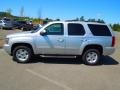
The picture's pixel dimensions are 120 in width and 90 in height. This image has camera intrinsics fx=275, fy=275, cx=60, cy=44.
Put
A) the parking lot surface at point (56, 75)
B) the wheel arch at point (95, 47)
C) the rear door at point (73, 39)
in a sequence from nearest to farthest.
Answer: the parking lot surface at point (56, 75) < the rear door at point (73, 39) < the wheel arch at point (95, 47)

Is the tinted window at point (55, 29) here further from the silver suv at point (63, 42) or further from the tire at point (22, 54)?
the tire at point (22, 54)

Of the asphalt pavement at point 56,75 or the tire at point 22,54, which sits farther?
the tire at point 22,54

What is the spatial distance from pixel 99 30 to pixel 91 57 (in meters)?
1.28

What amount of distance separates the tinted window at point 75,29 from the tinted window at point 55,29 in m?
0.40

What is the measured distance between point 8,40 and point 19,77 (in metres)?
3.27

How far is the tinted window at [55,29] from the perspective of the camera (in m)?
12.0

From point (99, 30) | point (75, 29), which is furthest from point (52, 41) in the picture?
point (99, 30)

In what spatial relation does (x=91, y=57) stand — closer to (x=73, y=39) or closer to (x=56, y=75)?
(x=73, y=39)

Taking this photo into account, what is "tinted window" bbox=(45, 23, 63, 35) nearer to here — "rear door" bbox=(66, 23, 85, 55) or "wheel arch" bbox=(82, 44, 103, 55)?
"rear door" bbox=(66, 23, 85, 55)

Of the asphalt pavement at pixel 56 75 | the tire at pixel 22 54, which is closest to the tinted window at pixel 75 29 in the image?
the asphalt pavement at pixel 56 75

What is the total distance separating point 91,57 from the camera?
12.4 m

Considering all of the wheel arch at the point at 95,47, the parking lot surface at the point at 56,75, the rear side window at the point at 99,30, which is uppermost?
the rear side window at the point at 99,30

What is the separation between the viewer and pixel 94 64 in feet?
40.8

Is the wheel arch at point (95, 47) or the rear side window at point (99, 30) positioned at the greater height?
the rear side window at point (99, 30)
